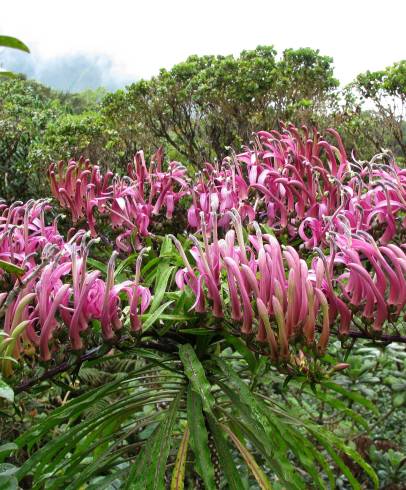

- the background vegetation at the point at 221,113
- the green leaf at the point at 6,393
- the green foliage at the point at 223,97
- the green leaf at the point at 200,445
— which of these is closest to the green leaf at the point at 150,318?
the green leaf at the point at 200,445

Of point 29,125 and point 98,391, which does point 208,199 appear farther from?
point 29,125

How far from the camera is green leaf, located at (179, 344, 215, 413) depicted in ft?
3.50

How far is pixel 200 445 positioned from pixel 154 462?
0.13 m

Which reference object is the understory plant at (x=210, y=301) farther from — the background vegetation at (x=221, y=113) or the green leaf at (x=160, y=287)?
the background vegetation at (x=221, y=113)

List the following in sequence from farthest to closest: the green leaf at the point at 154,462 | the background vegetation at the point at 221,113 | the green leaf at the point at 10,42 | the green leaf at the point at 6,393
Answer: the background vegetation at the point at 221,113 → the green leaf at the point at 154,462 → the green leaf at the point at 10,42 → the green leaf at the point at 6,393

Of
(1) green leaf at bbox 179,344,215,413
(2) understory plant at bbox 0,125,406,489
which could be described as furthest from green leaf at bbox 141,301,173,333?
(1) green leaf at bbox 179,344,215,413

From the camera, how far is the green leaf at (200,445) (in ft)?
3.68

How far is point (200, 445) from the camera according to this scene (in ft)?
3.76

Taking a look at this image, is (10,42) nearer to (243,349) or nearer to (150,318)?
(150,318)

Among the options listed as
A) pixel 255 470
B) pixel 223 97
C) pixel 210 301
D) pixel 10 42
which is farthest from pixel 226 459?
pixel 223 97

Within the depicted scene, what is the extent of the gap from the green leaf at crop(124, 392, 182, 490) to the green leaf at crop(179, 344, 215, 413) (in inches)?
6.8

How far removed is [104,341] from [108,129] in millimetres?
5701

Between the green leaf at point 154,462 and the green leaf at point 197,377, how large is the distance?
0.17m

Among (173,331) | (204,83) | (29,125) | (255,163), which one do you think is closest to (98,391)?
(173,331)
